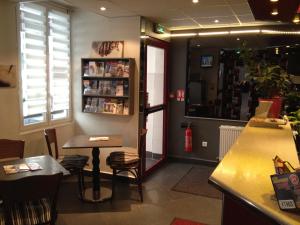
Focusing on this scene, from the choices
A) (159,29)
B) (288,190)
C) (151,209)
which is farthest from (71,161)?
(288,190)

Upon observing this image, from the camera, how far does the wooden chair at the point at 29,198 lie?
6.93ft

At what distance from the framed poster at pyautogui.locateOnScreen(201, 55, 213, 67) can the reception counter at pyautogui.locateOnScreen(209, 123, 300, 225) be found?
2.71 m

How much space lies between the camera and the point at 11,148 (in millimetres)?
3246

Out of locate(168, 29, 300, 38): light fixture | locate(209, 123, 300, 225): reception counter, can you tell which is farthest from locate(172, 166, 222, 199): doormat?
locate(168, 29, 300, 38): light fixture

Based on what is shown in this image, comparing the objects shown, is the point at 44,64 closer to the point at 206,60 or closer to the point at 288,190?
the point at 206,60

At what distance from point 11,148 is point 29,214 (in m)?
1.15

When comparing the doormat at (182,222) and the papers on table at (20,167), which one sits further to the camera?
the doormat at (182,222)

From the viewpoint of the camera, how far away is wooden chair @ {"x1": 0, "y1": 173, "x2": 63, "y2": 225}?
2.11 metres

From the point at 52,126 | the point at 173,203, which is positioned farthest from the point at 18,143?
the point at 173,203

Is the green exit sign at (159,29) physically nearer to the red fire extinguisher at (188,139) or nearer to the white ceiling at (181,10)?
the white ceiling at (181,10)

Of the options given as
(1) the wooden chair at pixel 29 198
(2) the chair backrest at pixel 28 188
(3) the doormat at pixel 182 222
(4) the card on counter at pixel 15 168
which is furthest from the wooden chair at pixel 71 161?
(2) the chair backrest at pixel 28 188

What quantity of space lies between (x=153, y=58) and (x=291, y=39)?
2273mm

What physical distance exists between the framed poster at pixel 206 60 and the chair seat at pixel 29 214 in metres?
3.77

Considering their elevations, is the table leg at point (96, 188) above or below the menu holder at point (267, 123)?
below
